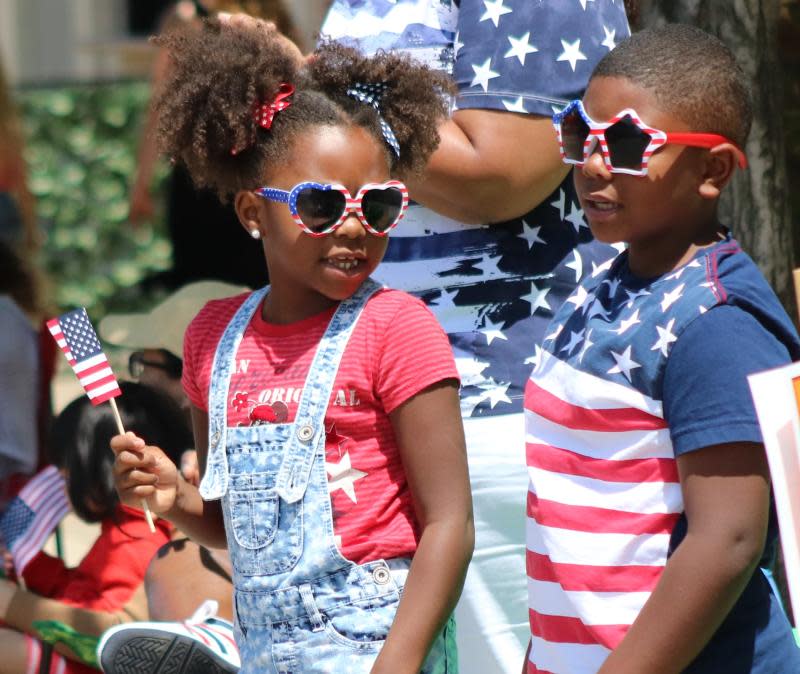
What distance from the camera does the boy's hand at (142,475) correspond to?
2.48 meters

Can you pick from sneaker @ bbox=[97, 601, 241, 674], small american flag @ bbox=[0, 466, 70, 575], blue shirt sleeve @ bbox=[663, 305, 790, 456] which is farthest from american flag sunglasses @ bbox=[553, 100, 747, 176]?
small american flag @ bbox=[0, 466, 70, 575]

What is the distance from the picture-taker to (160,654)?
331 centimetres

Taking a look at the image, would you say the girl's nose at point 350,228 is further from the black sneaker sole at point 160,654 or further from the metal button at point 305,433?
the black sneaker sole at point 160,654

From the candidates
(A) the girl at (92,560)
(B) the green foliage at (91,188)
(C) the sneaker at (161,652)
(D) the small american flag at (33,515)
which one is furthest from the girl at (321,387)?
(B) the green foliage at (91,188)

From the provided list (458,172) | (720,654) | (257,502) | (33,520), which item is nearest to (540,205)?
(458,172)

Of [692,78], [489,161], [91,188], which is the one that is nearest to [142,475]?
[489,161]

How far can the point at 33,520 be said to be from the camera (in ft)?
14.1

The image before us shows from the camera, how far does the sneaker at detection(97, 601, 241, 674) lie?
3301 mm

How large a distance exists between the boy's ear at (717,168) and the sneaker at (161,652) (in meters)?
1.68

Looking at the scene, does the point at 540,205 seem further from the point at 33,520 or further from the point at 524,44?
the point at 33,520

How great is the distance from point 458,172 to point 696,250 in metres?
0.63

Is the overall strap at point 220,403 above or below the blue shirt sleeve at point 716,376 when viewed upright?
below

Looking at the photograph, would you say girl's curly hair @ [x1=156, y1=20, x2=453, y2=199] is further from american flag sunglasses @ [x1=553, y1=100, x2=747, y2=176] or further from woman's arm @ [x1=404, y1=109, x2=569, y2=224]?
american flag sunglasses @ [x1=553, y1=100, x2=747, y2=176]

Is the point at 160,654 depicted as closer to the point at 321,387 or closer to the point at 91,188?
the point at 321,387
